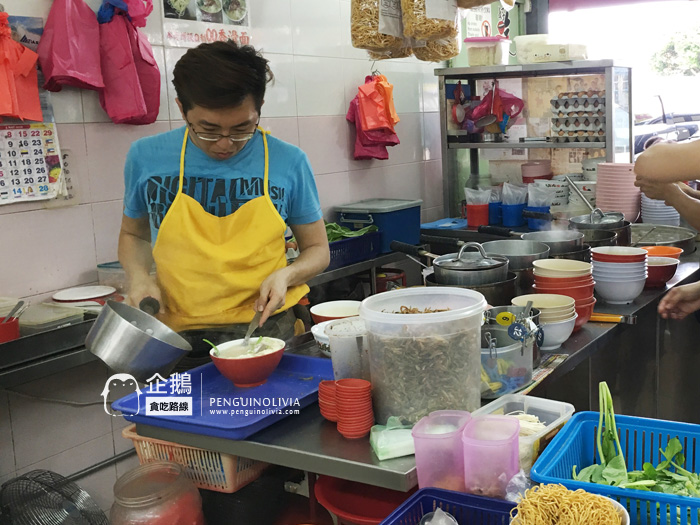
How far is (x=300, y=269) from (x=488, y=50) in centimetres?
347

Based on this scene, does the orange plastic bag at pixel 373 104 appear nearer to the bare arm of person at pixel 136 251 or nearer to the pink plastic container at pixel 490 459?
the bare arm of person at pixel 136 251

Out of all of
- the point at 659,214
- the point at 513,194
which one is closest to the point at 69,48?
the point at 513,194

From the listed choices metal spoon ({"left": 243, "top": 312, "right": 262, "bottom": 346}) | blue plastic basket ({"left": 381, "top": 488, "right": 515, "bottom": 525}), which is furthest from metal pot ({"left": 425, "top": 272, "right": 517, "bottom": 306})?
blue plastic basket ({"left": 381, "top": 488, "right": 515, "bottom": 525})

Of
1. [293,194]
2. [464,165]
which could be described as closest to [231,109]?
[293,194]

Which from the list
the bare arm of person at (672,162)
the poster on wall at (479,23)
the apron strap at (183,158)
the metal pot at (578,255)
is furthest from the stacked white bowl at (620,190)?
the apron strap at (183,158)

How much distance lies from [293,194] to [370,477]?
3.87 ft

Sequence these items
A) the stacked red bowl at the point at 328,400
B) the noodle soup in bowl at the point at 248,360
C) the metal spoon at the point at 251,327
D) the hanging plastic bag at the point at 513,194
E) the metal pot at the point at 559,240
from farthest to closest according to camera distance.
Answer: the hanging plastic bag at the point at 513,194 < the metal pot at the point at 559,240 < the metal spoon at the point at 251,327 < the noodle soup in bowl at the point at 248,360 < the stacked red bowl at the point at 328,400

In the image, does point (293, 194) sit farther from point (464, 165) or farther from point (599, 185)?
point (464, 165)

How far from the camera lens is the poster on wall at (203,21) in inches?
148

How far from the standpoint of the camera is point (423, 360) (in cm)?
167

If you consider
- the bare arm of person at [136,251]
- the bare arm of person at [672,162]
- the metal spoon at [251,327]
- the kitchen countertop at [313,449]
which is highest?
the bare arm of person at [672,162]

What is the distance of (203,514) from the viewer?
2.04 m

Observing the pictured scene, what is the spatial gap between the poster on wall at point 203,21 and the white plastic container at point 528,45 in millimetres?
2027

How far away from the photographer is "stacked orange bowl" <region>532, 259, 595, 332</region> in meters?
2.58
